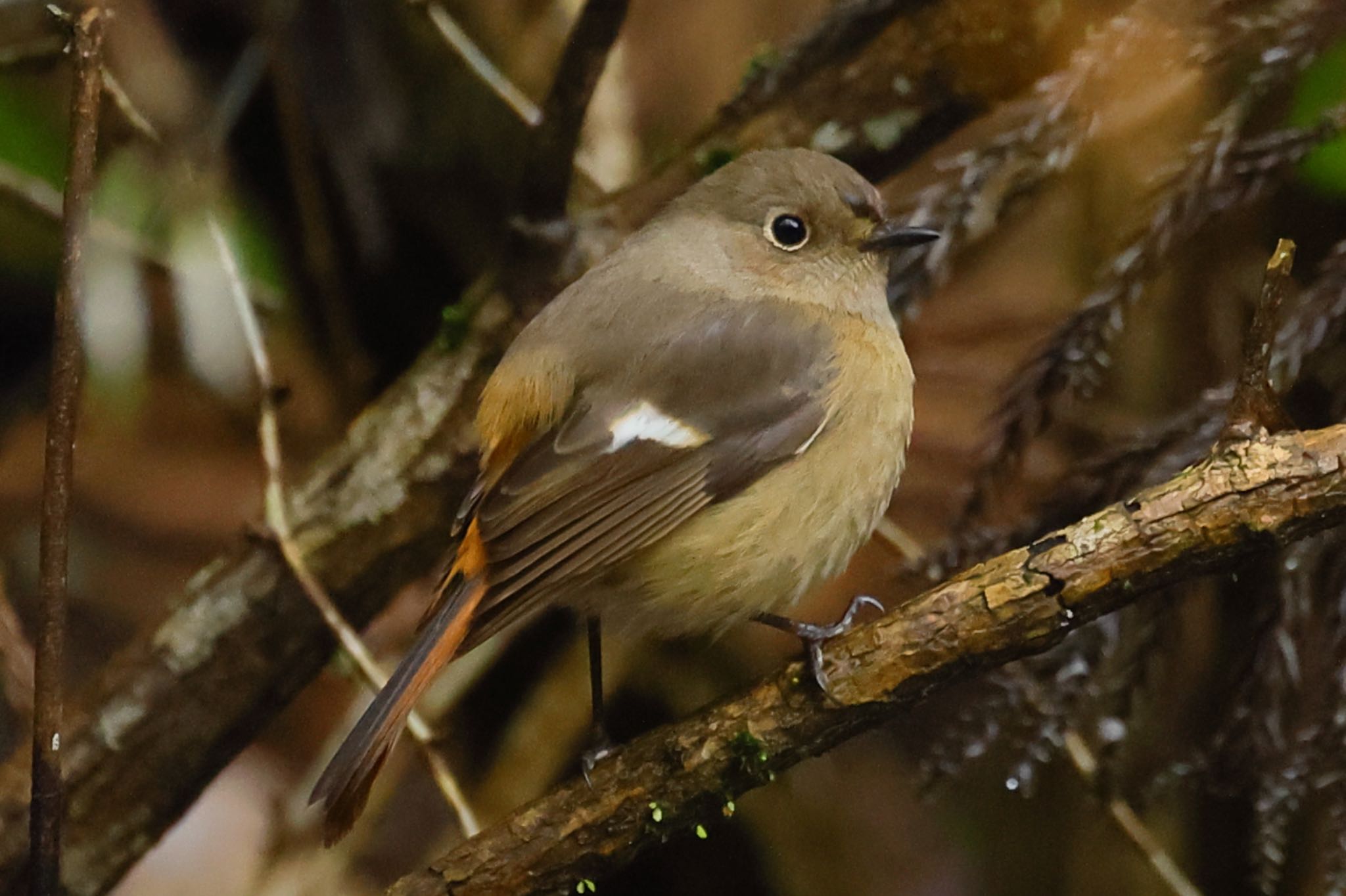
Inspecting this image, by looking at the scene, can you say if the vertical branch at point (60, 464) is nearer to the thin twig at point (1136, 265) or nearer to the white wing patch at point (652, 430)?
the white wing patch at point (652, 430)

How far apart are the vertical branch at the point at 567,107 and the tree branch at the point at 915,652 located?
1156mm

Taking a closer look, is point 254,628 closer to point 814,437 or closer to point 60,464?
point 60,464

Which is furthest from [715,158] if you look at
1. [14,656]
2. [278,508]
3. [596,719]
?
[14,656]

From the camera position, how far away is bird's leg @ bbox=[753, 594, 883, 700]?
181 centimetres

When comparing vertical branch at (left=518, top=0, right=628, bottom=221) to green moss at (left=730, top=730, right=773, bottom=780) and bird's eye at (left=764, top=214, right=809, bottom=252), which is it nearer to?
bird's eye at (left=764, top=214, right=809, bottom=252)

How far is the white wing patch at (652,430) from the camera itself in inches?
81.9

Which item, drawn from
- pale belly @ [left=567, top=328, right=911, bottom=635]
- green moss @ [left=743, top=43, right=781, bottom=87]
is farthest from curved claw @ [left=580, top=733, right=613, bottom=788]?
green moss @ [left=743, top=43, right=781, bottom=87]

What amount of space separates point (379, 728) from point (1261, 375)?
4.10 ft

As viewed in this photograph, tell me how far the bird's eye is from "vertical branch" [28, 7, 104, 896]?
123cm

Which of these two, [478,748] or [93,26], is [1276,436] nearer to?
[93,26]

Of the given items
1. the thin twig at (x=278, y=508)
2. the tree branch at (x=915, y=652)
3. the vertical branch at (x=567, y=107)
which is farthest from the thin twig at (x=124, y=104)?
the tree branch at (x=915, y=652)

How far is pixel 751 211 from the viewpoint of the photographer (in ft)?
8.20

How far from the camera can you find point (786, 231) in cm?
250

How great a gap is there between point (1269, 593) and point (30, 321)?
336 cm
